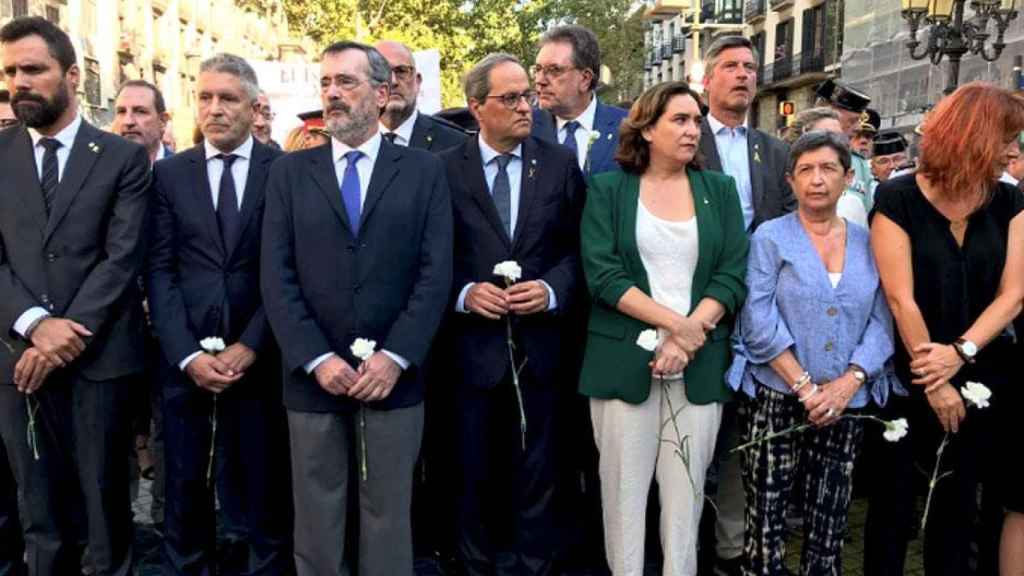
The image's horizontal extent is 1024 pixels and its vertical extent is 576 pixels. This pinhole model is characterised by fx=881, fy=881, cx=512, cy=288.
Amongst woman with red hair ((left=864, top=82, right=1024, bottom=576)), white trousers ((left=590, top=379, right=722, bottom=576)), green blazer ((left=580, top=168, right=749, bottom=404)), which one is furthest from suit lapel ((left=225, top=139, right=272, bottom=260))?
woman with red hair ((left=864, top=82, right=1024, bottom=576))

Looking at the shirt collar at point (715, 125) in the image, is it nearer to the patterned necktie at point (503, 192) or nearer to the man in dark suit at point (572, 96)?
the man in dark suit at point (572, 96)

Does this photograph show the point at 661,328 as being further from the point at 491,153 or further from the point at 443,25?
the point at 443,25

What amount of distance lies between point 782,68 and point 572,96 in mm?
34997

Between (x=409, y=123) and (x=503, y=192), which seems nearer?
(x=503, y=192)

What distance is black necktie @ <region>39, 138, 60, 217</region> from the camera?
3.67 meters

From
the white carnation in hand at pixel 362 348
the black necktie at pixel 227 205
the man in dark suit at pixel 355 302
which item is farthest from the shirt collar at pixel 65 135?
the white carnation in hand at pixel 362 348

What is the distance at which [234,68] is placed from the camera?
13.0 ft

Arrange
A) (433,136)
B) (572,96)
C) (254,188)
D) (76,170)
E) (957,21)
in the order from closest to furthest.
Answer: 1. (76,170)
2. (254,188)
3. (572,96)
4. (433,136)
5. (957,21)

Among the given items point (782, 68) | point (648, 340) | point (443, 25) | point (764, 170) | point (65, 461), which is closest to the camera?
point (648, 340)

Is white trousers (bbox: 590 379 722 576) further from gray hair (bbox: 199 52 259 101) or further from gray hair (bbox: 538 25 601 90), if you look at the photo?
gray hair (bbox: 199 52 259 101)

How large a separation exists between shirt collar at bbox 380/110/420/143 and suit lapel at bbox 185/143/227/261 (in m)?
1.47

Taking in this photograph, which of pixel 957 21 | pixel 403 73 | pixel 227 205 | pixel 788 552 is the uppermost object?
pixel 957 21

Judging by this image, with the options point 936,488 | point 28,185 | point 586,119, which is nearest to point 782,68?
point 586,119

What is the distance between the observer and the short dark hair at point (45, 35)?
12.0ft
